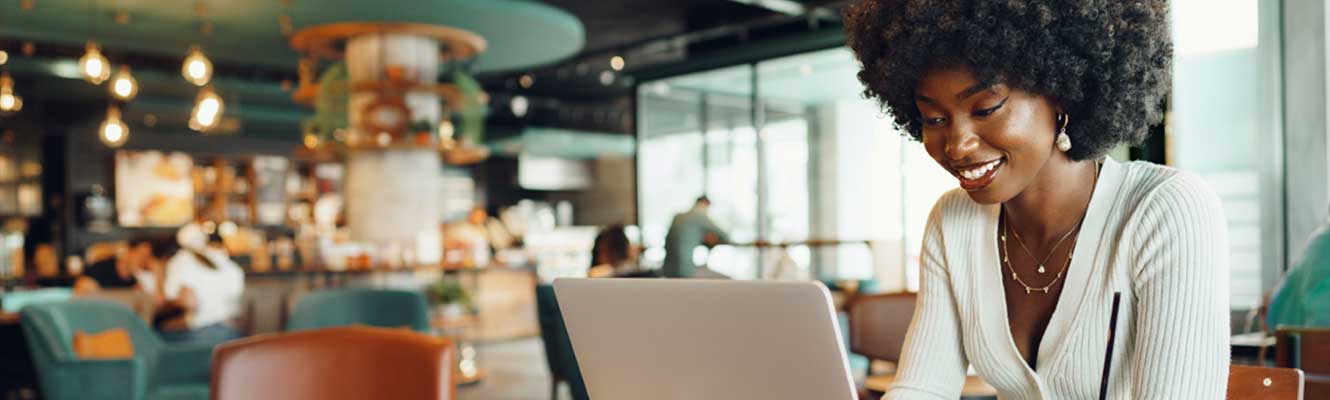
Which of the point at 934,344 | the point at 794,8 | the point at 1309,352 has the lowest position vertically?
the point at 1309,352

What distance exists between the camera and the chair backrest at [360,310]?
195 inches

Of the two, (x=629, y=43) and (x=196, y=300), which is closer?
(x=196, y=300)

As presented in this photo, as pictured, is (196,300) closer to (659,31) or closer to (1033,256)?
(1033,256)

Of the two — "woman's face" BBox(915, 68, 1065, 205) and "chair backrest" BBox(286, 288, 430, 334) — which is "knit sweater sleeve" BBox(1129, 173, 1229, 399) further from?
"chair backrest" BBox(286, 288, 430, 334)

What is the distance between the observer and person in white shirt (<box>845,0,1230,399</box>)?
1.17 meters

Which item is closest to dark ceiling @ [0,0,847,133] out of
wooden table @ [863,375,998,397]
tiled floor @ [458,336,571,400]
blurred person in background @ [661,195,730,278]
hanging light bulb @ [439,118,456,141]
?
hanging light bulb @ [439,118,456,141]

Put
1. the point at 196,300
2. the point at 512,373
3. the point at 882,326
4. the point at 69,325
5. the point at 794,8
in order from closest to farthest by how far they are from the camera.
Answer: the point at 882,326 < the point at 69,325 < the point at 196,300 < the point at 512,373 < the point at 794,8

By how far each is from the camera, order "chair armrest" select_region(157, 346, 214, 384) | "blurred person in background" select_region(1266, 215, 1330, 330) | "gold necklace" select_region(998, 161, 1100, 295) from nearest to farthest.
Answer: "gold necklace" select_region(998, 161, 1100, 295) < "blurred person in background" select_region(1266, 215, 1330, 330) < "chair armrest" select_region(157, 346, 214, 384)

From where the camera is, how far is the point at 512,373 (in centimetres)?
784

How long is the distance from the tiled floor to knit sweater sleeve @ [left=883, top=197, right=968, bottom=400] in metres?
5.13

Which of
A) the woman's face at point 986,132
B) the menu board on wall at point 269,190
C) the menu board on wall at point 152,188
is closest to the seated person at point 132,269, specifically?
the menu board on wall at point 152,188

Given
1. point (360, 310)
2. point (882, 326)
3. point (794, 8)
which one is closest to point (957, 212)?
point (882, 326)

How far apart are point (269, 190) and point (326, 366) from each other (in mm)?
12679

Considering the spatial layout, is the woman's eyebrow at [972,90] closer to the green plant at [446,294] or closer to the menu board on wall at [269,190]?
the green plant at [446,294]
